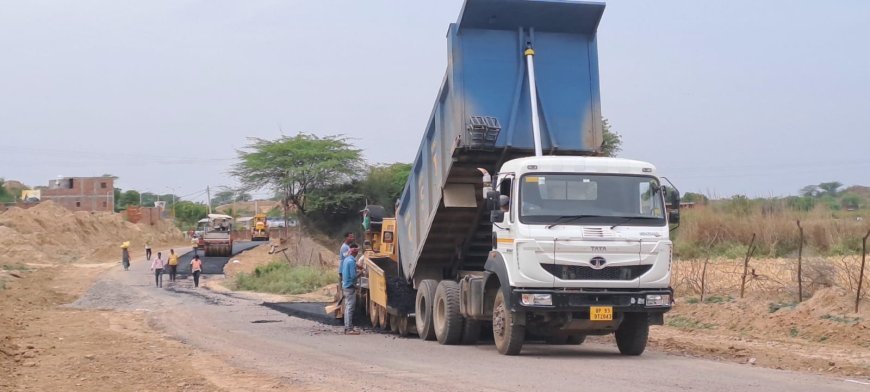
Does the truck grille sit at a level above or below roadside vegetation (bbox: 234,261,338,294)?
above

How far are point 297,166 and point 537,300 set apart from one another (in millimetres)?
49098

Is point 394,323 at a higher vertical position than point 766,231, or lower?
lower

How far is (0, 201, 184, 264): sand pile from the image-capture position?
58.9 meters

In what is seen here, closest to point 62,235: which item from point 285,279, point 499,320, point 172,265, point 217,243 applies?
point 217,243

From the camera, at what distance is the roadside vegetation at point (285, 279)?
3384 centimetres

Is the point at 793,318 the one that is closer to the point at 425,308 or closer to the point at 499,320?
the point at 499,320

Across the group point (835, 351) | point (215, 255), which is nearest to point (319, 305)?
point (835, 351)

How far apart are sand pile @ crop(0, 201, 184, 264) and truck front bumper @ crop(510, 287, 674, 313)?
44.6 metres

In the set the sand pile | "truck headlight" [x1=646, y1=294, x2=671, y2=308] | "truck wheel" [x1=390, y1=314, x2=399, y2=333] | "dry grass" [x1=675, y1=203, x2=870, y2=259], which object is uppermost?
the sand pile

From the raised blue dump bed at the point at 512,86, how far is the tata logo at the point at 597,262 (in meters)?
2.30

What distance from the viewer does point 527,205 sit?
41.1ft

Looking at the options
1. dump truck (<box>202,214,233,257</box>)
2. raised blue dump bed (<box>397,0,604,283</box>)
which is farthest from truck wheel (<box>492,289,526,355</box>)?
dump truck (<box>202,214,233,257</box>)

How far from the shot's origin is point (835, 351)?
1321 cm

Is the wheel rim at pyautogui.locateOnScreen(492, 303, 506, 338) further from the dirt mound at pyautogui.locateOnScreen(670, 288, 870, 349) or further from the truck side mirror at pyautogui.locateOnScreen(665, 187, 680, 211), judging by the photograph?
the dirt mound at pyautogui.locateOnScreen(670, 288, 870, 349)
